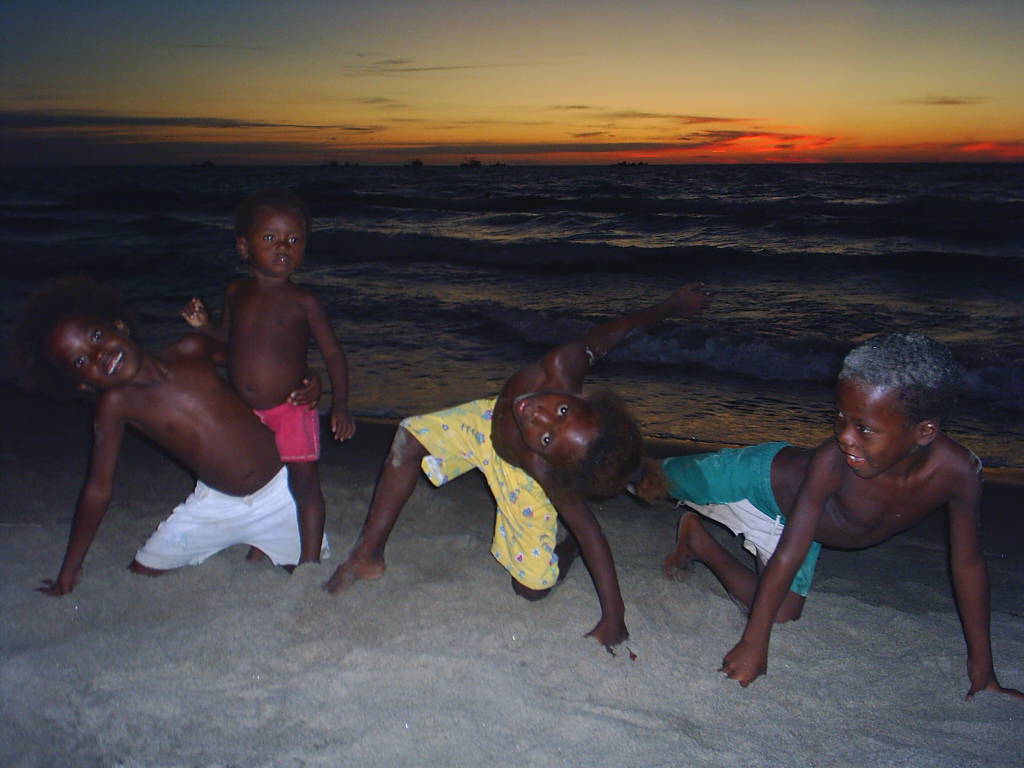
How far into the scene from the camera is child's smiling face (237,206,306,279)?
3.30m

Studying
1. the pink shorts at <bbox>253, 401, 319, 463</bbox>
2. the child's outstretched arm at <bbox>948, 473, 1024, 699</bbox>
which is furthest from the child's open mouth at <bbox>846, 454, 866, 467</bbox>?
the pink shorts at <bbox>253, 401, 319, 463</bbox>

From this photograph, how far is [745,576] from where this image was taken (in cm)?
307

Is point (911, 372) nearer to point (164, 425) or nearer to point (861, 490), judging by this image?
point (861, 490)

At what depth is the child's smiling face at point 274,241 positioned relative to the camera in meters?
3.30

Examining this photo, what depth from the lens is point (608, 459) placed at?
265 cm

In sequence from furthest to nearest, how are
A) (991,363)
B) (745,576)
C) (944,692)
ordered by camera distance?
(991,363)
(745,576)
(944,692)

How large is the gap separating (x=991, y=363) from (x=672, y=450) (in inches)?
137

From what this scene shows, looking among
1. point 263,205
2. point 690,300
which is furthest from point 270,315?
point 690,300

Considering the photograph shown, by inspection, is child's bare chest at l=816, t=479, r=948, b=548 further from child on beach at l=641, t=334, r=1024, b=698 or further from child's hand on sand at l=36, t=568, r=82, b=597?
child's hand on sand at l=36, t=568, r=82, b=597

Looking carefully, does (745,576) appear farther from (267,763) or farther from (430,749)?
(267,763)

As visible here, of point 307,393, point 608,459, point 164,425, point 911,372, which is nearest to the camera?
point 911,372

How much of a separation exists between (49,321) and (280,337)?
82cm

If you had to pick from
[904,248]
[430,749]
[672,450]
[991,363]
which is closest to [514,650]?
[430,749]

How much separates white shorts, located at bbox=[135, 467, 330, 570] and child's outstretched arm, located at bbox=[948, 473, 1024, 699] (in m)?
2.22
